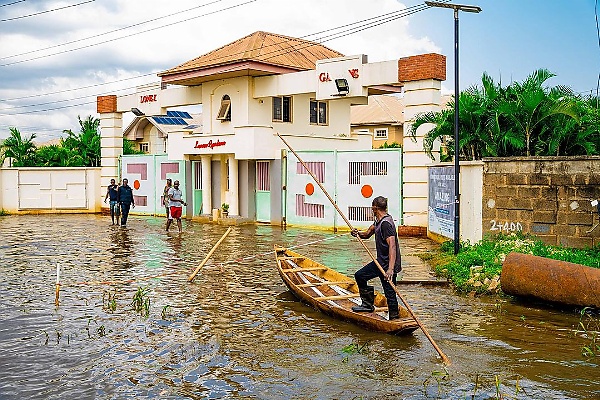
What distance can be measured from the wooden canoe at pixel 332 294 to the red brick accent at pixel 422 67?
32.0 ft

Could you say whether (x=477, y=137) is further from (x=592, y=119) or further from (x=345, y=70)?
(x=345, y=70)

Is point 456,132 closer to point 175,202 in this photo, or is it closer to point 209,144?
point 175,202

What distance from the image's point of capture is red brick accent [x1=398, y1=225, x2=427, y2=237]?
21.5 meters

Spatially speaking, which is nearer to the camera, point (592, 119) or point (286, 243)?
point (592, 119)

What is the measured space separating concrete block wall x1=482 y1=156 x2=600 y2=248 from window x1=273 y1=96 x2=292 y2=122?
46.0 feet

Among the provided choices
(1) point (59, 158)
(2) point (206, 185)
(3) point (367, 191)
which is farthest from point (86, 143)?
(3) point (367, 191)

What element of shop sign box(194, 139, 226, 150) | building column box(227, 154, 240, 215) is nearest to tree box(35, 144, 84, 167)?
shop sign box(194, 139, 226, 150)

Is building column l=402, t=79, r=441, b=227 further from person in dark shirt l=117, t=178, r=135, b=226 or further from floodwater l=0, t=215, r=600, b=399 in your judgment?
person in dark shirt l=117, t=178, r=135, b=226

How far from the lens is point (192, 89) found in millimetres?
30234

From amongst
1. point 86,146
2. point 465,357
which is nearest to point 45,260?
point 465,357

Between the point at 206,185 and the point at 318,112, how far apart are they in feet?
18.2

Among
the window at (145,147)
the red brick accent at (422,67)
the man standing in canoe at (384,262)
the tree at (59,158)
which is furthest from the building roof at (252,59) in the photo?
the window at (145,147)

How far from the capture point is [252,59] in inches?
1004

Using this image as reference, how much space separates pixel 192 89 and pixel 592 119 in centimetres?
1825
